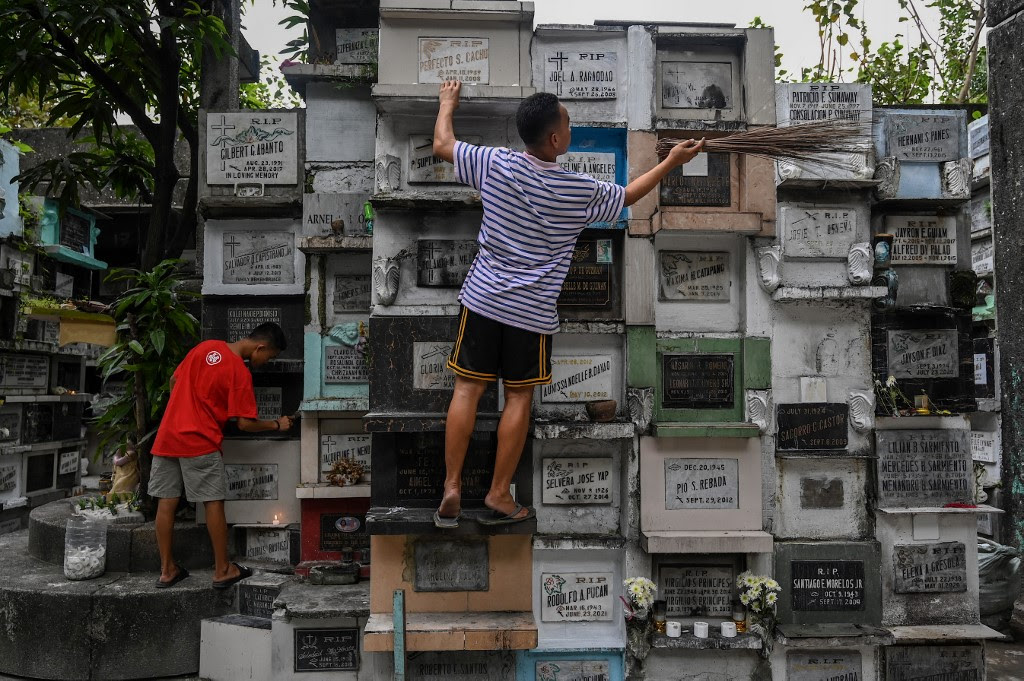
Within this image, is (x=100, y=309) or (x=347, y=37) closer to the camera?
(x=347, y=37)

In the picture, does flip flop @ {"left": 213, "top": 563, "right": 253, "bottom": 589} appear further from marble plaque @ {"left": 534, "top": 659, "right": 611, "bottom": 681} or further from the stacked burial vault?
marble plaque @ {"left": 534, "top": 659, "right": 611, "bottom": 681}

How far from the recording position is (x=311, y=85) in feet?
18.3

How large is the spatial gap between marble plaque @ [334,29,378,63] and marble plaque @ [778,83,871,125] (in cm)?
325

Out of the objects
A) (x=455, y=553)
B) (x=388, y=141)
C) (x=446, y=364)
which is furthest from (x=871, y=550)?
(x=388, y=141)

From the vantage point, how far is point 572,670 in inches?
183

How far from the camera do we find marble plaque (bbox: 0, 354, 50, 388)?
326 inches

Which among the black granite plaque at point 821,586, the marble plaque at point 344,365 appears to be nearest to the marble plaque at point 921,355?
the black granite plaque at point 821,586

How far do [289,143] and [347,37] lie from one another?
1.07 m

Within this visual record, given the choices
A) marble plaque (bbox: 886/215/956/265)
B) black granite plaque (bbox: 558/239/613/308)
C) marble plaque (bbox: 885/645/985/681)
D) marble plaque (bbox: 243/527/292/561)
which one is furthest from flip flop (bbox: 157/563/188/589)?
marble plaque (bbox: 886/215/956/265)

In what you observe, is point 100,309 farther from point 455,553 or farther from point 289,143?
point 455,553

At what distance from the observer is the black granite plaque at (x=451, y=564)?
14.9 feet

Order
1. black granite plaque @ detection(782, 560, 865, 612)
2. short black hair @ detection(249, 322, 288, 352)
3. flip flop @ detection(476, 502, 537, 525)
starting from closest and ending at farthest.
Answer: flip flop @ detection(476, 502, 537, 525)
black granite plaque @ detection(782, 560, 865, 612)
short black hair @ detection(249, 322, 288, 352)

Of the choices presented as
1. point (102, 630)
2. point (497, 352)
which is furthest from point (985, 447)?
point (102, 630)

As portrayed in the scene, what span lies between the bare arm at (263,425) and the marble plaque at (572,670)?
2.52 metres
